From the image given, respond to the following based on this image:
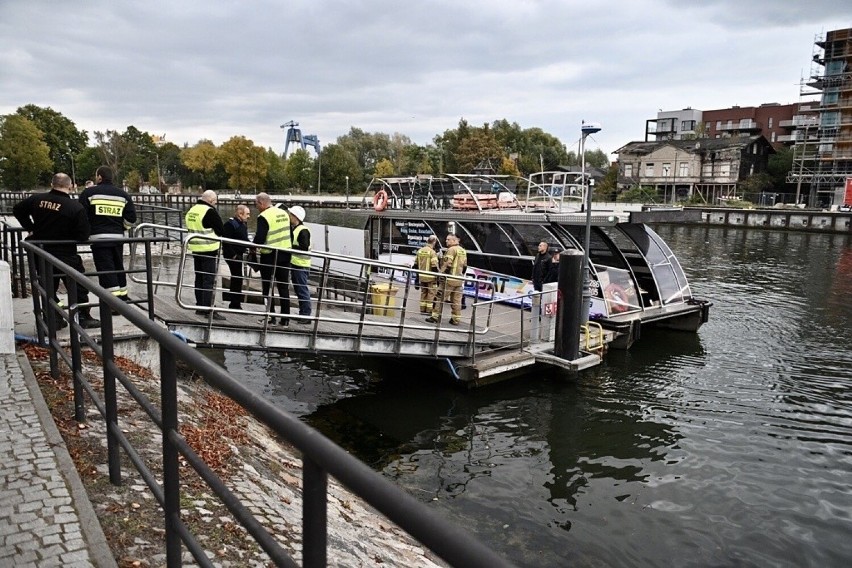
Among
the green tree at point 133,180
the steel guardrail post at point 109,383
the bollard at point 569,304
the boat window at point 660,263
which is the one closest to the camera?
the steel guardrail post at point 109,383

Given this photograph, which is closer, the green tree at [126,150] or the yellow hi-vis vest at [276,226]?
the yellow hi-vis vest at [276,226]

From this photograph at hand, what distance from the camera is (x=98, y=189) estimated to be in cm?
812

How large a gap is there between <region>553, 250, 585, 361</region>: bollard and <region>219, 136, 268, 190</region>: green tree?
89.5 m

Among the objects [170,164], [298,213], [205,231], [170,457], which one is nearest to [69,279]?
[170,457]

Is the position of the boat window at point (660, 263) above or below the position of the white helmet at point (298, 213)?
below

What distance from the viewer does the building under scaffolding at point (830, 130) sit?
66812 mm

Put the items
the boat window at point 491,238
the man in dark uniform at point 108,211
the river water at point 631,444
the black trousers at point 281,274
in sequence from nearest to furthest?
the river water at point 631,444, the man in dark uniform at point 108,211, the black trousers at point 281,274, the boat window at point 491,238

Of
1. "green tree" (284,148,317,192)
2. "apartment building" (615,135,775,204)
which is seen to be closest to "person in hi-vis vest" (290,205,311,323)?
"apartment building" (615,135,775,204)

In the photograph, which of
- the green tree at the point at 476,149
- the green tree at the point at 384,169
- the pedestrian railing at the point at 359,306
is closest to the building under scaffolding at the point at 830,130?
the green tree at the point at 476,149

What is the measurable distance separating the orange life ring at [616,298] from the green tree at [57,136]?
95048 mm

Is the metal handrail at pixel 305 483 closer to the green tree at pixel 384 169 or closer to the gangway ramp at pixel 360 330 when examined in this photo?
the gangway ramp at pixel 360 330

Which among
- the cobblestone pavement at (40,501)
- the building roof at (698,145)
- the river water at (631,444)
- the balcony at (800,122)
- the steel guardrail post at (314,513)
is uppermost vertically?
the balcony at (800,122)

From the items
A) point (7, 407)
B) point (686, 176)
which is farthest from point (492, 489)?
point (686, 176)

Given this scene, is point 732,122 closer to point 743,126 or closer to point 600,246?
point 743,126
